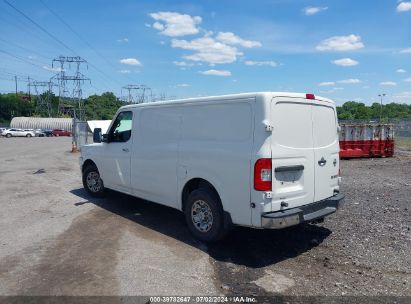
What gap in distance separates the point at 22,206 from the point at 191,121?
4.73 m

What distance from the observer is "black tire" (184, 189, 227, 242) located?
5578mm

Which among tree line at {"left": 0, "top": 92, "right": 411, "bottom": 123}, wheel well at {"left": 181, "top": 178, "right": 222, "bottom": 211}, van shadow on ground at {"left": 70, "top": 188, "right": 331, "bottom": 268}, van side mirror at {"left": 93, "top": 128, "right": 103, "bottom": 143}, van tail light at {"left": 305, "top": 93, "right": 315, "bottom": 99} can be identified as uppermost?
tree line at {"left": 0, "top": 92, "right": 411, "bottom": 123}

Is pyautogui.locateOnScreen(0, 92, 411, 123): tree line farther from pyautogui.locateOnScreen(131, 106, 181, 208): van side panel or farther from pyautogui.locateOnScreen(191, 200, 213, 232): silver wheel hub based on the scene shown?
pyautogui.locateOnScreen(191, 200, 213, 232): silver wheel hub

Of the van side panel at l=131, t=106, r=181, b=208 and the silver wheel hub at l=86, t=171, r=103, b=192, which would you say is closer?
the van side panel at l=131, t=106, r=181, b=208

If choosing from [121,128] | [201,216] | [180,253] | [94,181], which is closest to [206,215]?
[201,216]

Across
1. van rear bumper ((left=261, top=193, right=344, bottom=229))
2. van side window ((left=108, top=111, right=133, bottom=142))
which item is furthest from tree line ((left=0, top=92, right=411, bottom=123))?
van rear bumper ((left=261, top=193, right=344, bottom=229))

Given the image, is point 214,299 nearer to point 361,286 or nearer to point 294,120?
point 361,286

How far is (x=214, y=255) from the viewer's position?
543 centimetres

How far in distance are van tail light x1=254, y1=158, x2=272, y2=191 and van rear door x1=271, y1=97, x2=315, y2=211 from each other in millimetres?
82

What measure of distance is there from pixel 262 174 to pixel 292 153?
2.06 feet

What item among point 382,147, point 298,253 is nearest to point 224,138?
point 298,253

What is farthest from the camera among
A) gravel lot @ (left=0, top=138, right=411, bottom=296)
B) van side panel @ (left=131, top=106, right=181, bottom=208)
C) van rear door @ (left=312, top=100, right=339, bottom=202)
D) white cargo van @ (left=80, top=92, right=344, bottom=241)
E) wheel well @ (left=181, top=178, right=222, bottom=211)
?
van side panel @ (left=131, top=106, right=181, bottom=208)

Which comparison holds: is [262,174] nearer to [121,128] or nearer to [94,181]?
[121,128]

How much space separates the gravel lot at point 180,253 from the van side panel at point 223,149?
86 cm
